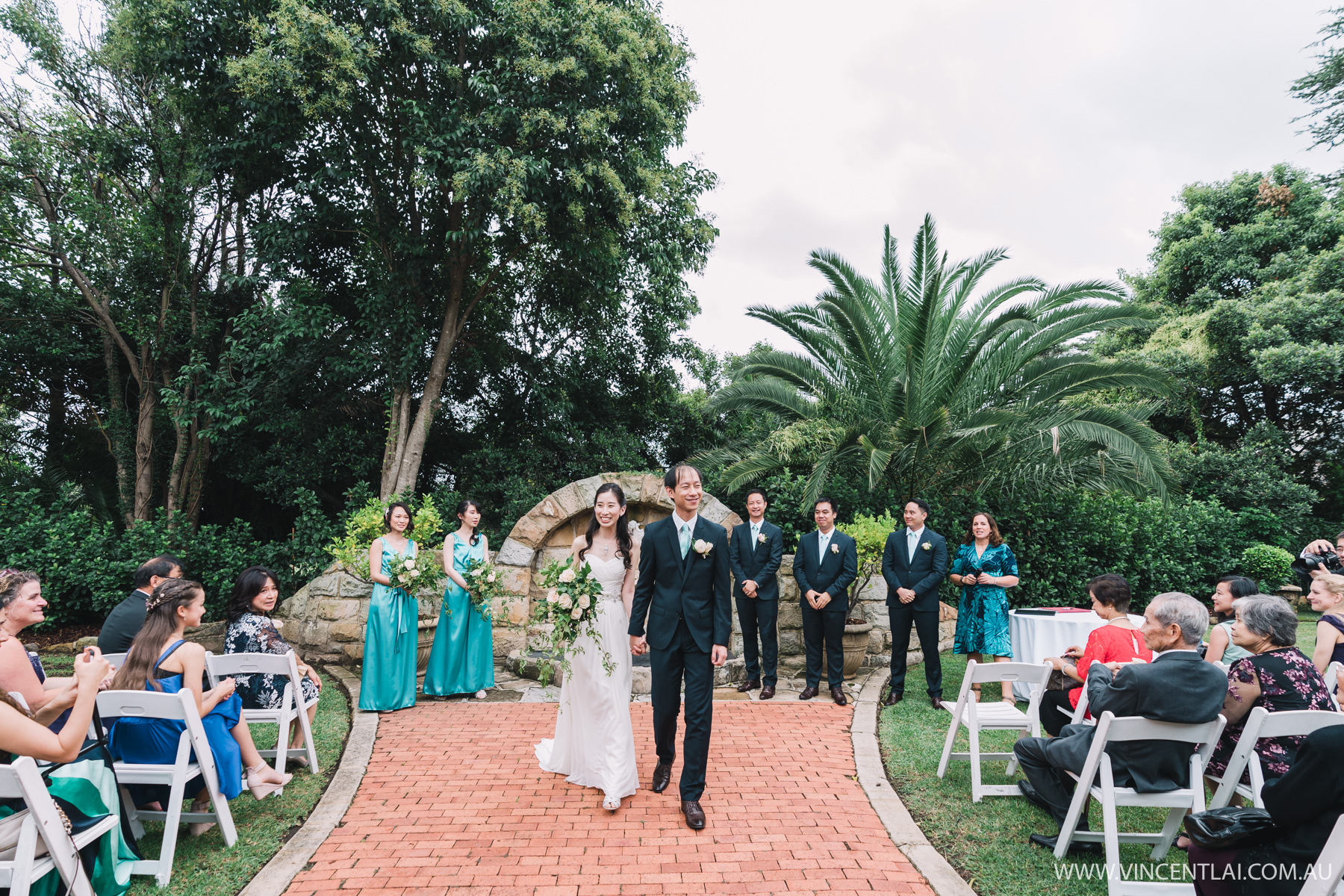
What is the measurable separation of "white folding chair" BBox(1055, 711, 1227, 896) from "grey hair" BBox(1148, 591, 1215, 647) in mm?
379

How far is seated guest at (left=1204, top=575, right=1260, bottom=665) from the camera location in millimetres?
4613

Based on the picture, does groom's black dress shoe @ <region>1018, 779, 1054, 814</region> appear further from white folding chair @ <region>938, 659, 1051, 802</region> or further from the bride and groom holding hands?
the bride and groom holding hands

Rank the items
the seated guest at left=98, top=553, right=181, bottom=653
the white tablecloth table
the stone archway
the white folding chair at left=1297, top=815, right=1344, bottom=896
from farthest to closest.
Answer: the stone archway
the white tablecloth table
the seated guest at left=98, top=553, right=181, bottom=653
the white folding chair at left=1297, top=815, right=1344, bottom=896

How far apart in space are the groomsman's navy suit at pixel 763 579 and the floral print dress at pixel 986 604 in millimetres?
1757

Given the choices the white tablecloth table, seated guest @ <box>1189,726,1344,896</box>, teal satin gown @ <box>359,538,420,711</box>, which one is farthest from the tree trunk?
seated guest @ <box>1189,726,1344,896</box>

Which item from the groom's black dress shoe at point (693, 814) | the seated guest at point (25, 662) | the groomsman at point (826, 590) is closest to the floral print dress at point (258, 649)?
the seated guest at point (25, 662)

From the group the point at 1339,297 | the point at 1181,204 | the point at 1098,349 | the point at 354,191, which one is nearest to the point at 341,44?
the point at 354,191

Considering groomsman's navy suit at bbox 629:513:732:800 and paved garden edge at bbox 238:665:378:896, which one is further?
groomsman's navy suit at bbox 629:513:732:800

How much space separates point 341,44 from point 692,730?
30.9 ft

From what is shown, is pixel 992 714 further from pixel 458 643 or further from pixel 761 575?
pixel 458 643

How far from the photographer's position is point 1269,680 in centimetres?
351

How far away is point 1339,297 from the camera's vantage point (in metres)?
14.0

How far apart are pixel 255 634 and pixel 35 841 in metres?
2.14

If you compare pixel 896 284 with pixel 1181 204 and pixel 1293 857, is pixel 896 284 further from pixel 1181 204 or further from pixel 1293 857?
pixel 1181 204
